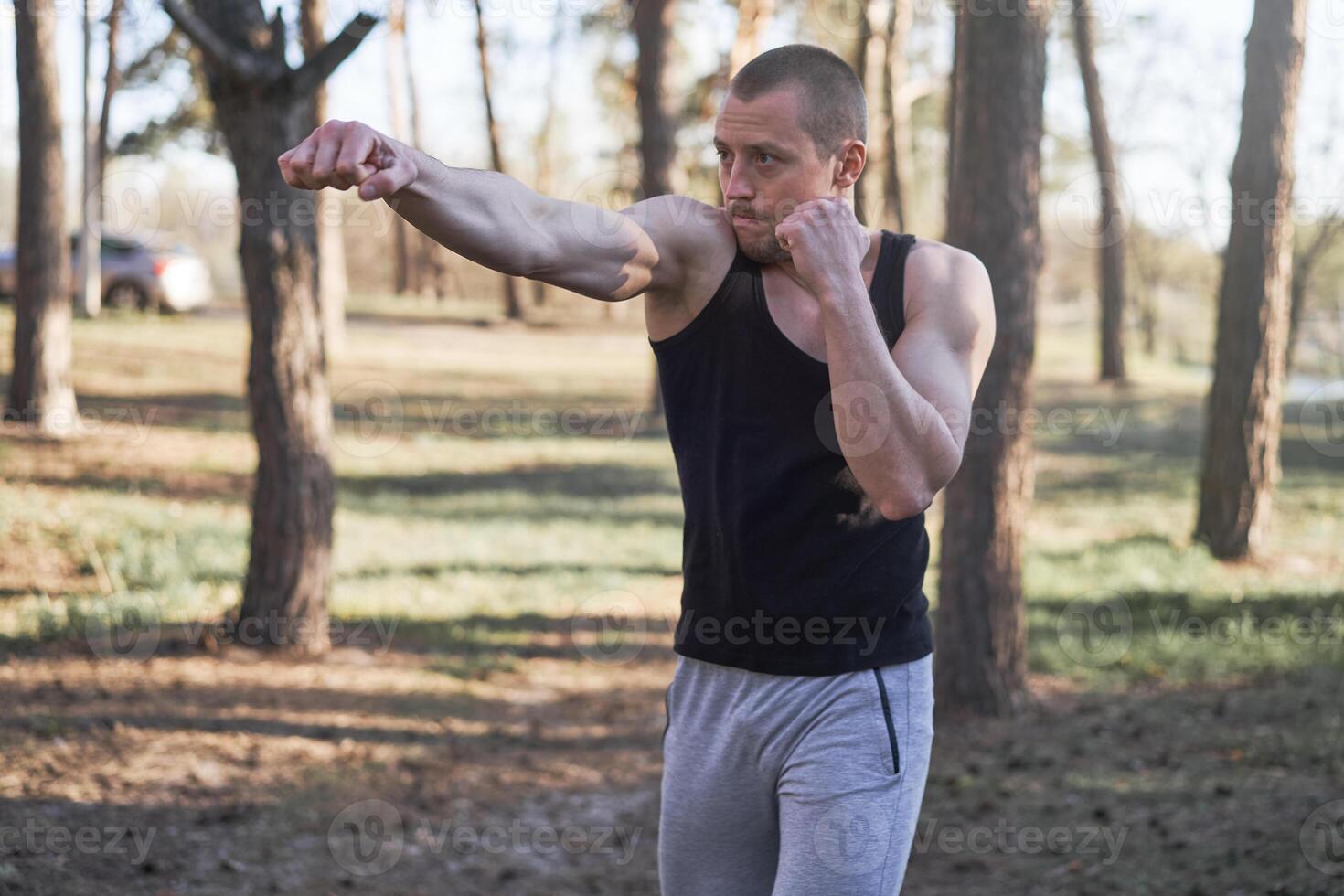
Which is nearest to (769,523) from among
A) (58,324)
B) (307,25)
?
(58,324)

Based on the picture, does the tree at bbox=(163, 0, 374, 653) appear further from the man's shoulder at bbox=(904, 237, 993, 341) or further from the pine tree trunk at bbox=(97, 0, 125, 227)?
the pine tree trunk at bbox=(97, 0, 125, 227)

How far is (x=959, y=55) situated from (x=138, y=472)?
7.74m

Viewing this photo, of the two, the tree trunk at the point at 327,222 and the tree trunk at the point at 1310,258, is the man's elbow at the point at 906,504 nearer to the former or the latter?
the tree trunk at the point at 327,222

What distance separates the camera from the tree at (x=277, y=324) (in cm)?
674

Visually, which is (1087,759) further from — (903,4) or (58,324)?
(903,4)

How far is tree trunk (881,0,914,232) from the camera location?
72.6 ft

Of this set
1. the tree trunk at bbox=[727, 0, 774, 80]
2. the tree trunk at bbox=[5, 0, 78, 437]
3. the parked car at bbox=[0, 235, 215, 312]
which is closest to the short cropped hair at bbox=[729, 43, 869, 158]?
the tree trunk at bbox=[5, 0, 78, 437]

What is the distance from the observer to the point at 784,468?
7.96ft

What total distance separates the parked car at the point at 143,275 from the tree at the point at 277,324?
18.7 metres

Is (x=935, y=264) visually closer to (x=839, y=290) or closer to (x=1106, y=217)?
(x=839, y=290)

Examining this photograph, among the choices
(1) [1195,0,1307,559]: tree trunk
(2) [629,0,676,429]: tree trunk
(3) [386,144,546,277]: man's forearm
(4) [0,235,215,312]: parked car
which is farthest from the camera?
(4) [0,235,215,312]: parked car

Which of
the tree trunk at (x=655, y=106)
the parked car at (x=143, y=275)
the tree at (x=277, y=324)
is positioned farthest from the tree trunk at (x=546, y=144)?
the tree at (x=277, y=324)

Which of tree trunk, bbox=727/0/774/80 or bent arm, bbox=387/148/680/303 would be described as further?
tree trunk, bbox=727/0/774/80

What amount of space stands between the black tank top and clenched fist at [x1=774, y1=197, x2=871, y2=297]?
0.73ft
